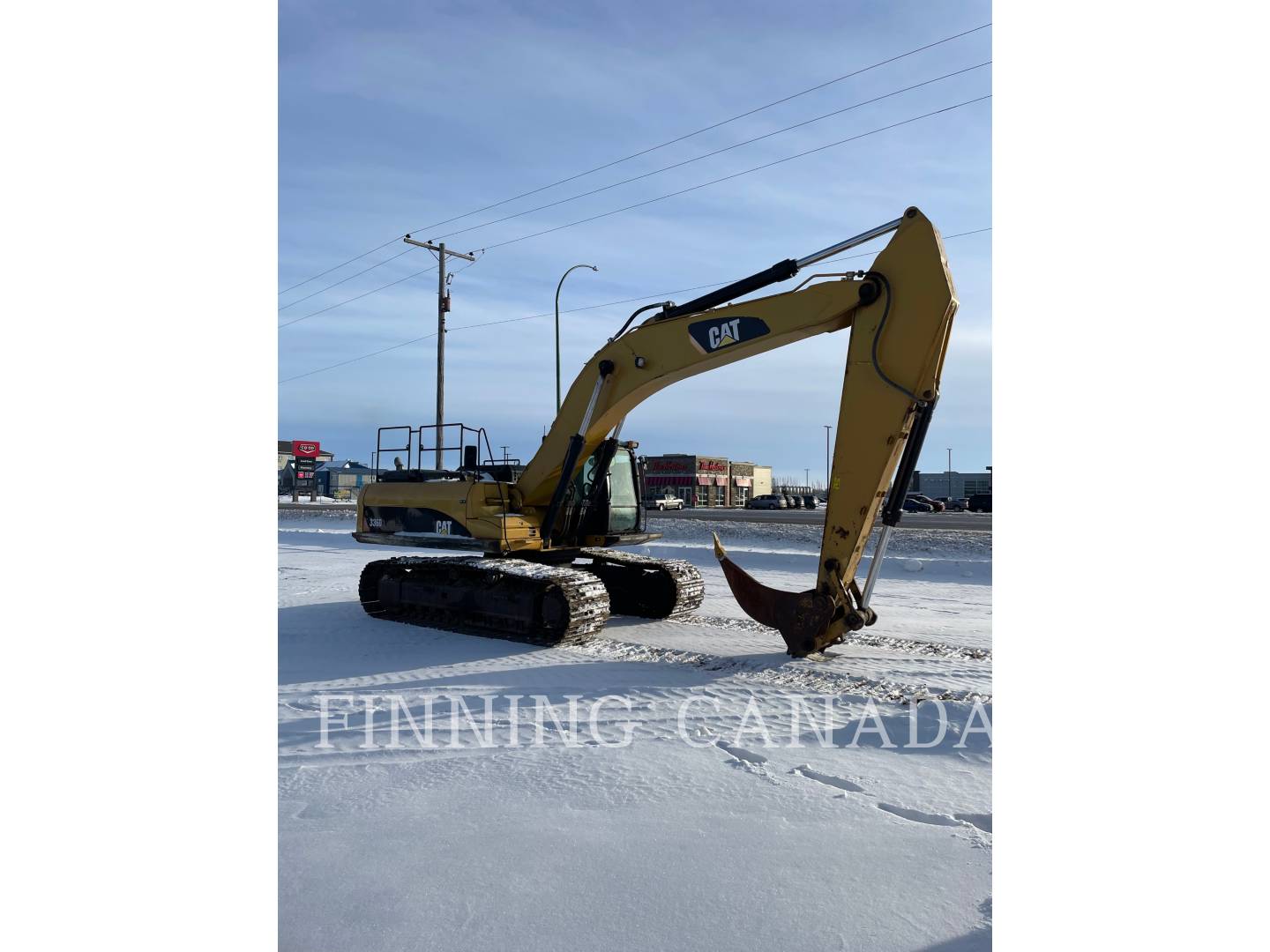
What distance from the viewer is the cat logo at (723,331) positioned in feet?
25.1

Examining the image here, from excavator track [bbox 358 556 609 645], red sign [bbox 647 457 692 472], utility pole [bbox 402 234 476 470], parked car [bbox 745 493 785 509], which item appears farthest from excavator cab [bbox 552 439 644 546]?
red sign [bbox 647 457 692 472]

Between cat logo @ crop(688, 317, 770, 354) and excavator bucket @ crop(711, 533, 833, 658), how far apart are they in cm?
205

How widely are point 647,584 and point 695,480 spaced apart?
43.4 metres

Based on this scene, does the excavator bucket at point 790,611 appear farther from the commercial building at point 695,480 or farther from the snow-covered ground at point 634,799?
the commercial building at point 695,480

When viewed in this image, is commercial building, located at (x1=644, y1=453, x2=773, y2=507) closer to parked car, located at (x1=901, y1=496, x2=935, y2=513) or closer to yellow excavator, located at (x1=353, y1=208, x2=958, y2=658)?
parked car, located at (x1=901, y1=496, x2=935, y2=513)

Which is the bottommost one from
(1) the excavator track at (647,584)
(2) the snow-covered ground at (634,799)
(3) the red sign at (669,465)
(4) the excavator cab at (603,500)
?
(2) the snow-covered ground at (634,799)

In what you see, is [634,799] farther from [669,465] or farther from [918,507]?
[669,465]

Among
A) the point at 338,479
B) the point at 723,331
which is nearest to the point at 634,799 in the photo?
the point at 723,331

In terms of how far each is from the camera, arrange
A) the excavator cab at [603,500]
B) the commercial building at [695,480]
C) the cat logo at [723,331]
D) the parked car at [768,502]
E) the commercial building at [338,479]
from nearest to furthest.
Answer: the cat logo at [723,331], the excavator cab at [603,500], the parked car at [768,502], the commercial building at [695,480], the commercial building at [338,479]

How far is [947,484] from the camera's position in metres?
58.2

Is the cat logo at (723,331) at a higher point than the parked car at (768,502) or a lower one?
higher

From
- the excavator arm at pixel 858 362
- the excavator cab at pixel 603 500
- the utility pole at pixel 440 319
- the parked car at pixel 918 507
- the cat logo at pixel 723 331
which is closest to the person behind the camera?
the excavator arm at pixel 858 362

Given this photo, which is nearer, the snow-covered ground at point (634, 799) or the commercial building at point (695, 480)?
the snow-covered ground at point (634, 799)

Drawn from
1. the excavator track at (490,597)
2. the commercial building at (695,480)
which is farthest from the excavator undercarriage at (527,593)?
the commercial building at (695,480)
